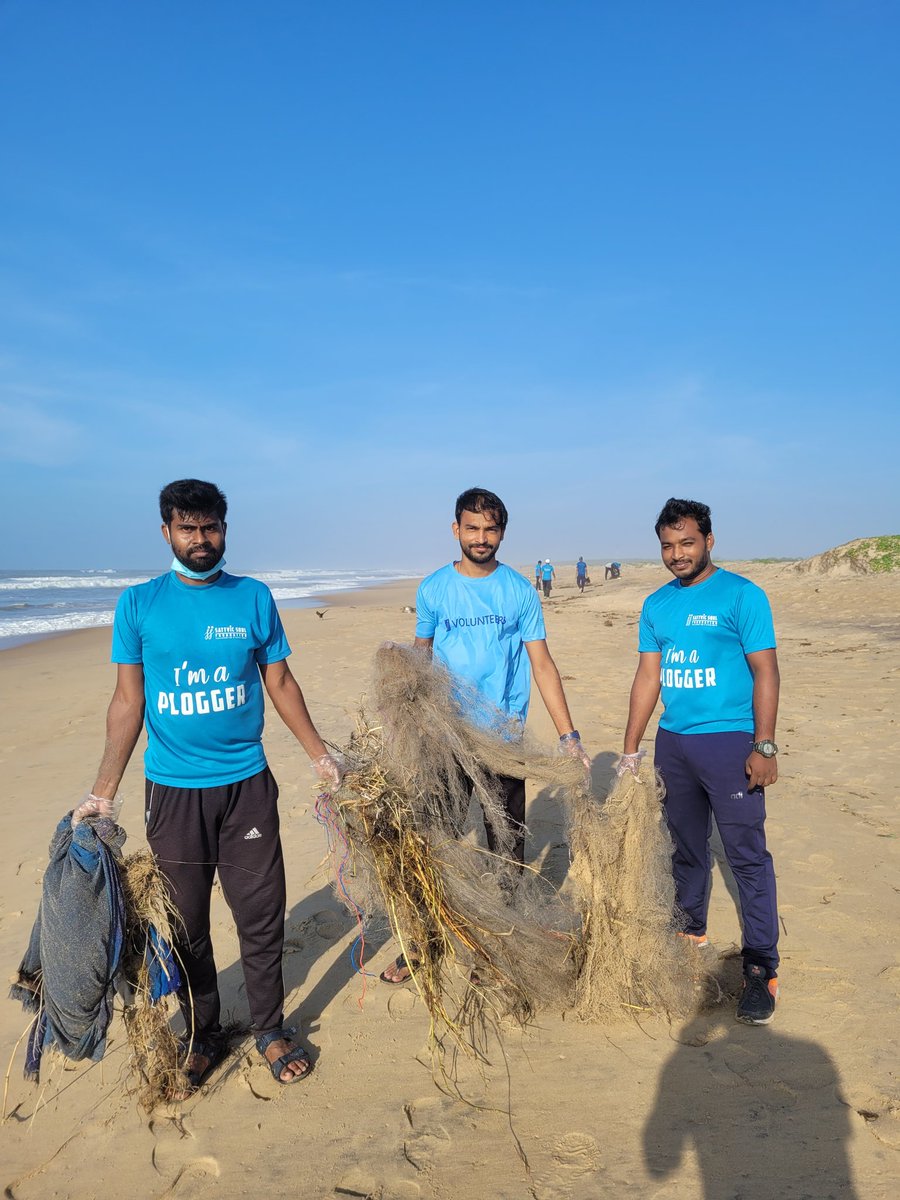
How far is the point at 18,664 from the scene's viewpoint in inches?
555

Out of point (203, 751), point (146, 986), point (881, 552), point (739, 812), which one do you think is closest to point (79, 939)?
point (146, 986)

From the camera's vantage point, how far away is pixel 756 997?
9.66 feet

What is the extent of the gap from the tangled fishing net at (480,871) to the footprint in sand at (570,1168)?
509 mm

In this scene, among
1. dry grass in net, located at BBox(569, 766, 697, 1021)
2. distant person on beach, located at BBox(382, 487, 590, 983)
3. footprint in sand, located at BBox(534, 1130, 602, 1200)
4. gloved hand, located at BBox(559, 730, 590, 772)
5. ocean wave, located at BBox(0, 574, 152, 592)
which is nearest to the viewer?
footprint in sand, located at BBox(534, 1130, 602, 1200)

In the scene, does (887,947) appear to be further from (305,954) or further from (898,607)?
(898,607)

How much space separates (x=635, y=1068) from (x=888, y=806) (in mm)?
3470

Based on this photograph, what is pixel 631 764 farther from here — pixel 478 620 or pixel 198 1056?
pixel 198 1056

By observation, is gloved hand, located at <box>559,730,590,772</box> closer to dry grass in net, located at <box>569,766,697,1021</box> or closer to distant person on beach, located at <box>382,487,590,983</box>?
distant person on beach, located at <box>382,487,590,983</box>

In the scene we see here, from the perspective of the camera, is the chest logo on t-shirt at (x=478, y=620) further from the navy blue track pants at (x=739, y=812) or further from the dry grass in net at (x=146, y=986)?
the dry grass in net at (x=146, y=986)

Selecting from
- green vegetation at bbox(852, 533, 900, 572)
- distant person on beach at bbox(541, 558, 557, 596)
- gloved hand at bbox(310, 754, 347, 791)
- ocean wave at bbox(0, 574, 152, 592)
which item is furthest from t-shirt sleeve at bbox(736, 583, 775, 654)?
ocean wave at bbox(0, 574, 152, 592)

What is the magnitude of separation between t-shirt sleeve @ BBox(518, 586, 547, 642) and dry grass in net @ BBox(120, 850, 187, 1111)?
1.81 metres

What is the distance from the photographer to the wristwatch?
A: 115 inches

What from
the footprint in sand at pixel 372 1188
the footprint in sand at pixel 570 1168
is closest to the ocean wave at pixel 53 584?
the footprint in sand at pixel 372 1188

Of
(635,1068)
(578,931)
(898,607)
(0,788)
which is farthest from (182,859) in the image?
(898,607)
